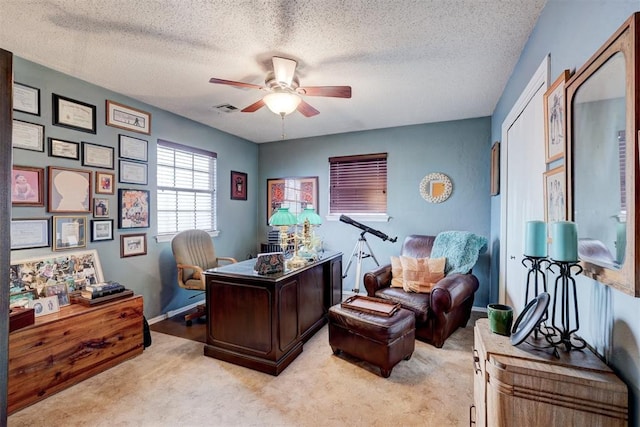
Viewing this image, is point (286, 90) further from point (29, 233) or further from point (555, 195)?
point (29, 233)

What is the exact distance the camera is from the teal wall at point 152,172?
2.44 meters

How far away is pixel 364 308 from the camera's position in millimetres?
2457

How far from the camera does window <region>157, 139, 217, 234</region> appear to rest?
3594 mm

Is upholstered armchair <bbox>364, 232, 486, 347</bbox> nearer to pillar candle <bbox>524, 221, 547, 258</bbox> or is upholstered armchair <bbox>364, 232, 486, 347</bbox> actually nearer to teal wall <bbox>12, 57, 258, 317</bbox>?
pillar candle <bbox>524, 221, 547, 258</bbox>

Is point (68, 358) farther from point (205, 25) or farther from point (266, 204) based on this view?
point (266, 204)

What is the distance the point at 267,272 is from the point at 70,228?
191cm

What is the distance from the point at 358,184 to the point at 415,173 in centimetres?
85

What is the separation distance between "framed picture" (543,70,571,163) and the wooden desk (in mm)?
1929

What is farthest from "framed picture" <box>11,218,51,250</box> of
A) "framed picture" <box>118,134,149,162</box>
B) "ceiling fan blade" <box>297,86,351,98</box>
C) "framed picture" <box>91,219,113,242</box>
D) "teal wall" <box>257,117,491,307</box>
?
"teal wall" <box>257,117,491,307</box>

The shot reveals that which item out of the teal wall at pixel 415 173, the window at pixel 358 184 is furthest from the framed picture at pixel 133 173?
the window at pixel 358 184

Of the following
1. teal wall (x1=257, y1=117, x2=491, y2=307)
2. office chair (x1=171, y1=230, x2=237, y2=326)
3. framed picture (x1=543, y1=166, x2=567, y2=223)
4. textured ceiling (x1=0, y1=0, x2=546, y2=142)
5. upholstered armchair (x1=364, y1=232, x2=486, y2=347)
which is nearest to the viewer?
framed picture (x1=543, y1=166, x2=567, y2=223)

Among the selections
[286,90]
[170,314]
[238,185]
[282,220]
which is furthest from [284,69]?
[170,314]

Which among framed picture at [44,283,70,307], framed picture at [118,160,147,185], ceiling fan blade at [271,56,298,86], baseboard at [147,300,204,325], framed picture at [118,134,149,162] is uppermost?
ceiling fan blade at [271,56,298,86]

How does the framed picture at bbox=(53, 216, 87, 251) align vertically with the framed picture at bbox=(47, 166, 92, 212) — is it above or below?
below
